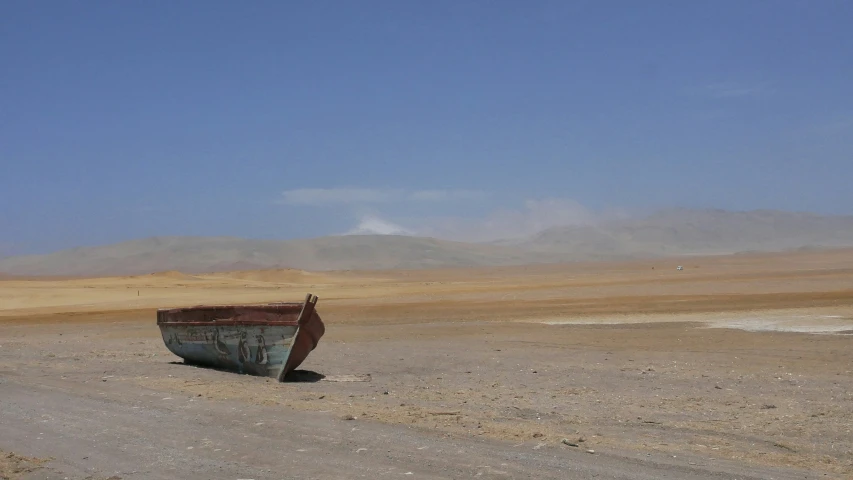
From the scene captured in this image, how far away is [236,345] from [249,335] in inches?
15.9

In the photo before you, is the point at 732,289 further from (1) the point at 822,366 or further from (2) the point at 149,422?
(2) the point at 149,422

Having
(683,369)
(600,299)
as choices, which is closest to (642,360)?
(683,369)

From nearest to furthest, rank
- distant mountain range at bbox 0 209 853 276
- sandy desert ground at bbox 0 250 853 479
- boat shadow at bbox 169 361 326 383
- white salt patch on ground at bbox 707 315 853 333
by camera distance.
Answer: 1. sandy desert ground at bbox 0 250 853 479
2. boat shadow at bbox 169 361 326 383
3. white salt patch on ground at bbox 707 315 853 333
4. distant mountain range at bbox 0 209 853 276

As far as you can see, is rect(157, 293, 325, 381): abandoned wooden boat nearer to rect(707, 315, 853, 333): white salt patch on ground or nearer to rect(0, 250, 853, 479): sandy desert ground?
rect(0, 250, 853, 479): sandy desert ground

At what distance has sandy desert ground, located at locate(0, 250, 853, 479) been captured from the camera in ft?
25.7

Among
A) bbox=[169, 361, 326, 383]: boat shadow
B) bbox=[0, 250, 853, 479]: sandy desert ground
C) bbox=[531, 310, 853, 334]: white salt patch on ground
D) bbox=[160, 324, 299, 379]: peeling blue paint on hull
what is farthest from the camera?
bbox=[531, 310, 853, 334]: white salt patch on ground

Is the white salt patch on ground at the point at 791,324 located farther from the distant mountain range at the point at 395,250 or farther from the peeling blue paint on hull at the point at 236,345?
the distant mountain range at the point at 395,250

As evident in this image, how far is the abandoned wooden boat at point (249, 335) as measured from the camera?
14.0 metres

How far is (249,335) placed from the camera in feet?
47.8

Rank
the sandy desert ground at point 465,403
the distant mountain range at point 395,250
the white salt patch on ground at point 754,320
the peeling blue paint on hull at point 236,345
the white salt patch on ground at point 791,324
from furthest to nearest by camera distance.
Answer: the distant mountain range at point 395,250
the white salt patch on ground at point 754,320
the white salt patch on ground at point 791,324
the peeling blue paint on hull at point 236,345
the sandy desert ground at point 465,403

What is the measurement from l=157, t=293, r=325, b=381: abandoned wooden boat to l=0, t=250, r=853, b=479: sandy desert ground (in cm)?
41

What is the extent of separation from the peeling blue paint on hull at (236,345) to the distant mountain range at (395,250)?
8943 cm

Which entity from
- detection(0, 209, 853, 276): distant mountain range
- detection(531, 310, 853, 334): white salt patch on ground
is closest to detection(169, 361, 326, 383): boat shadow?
detection(531, 310, 853, 334): white salt patch on ground

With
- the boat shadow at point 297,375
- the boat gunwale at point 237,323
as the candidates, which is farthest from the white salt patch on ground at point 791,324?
the boat gunwale at point 237,323
